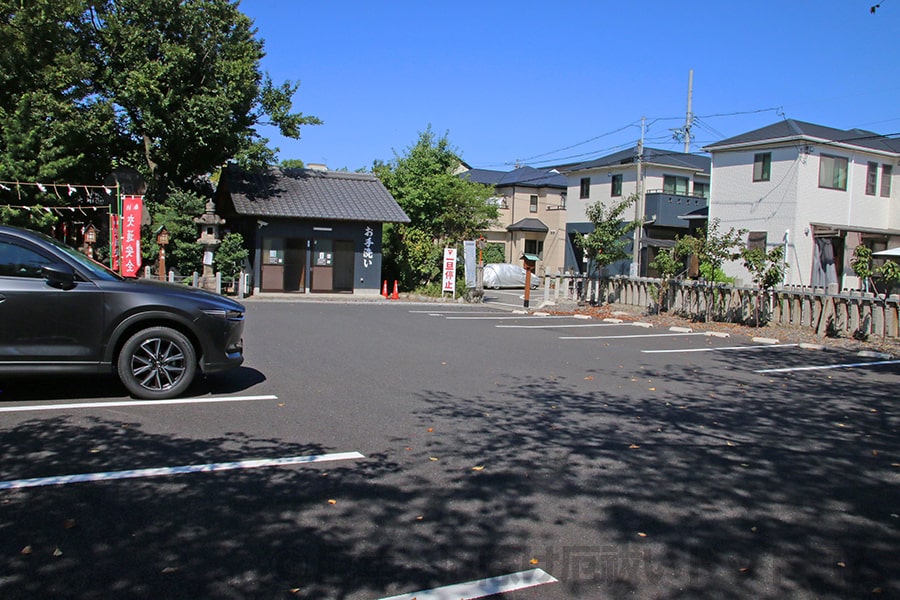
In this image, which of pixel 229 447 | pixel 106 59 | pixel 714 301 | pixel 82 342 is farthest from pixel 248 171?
pixel 229 447

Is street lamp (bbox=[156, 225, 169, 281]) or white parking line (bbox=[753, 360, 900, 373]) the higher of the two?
street lamp (bbox=[156, 225, 169, 281])

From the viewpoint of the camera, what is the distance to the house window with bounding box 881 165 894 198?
29812 mm

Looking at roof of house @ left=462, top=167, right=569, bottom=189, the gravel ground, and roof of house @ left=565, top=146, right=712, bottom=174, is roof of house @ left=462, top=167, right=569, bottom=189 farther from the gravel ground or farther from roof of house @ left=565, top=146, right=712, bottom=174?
the gravel ground

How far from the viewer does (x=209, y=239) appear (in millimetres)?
28188

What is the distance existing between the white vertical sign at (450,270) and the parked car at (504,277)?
10.3m

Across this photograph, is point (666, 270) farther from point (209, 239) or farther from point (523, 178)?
point (523, 178)

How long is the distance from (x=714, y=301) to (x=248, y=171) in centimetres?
1842

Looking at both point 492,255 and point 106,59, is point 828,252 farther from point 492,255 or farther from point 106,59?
point 106,59

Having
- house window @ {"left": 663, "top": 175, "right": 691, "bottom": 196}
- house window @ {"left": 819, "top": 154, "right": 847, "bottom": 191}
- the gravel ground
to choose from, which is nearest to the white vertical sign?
the gravel ground

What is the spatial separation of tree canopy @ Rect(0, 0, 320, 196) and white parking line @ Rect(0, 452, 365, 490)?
20.9 m

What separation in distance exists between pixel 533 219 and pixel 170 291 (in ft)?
126

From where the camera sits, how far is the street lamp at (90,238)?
24391mm

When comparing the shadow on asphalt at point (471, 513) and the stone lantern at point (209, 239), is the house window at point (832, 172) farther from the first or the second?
the shadow on asphalt at point (471, 513)

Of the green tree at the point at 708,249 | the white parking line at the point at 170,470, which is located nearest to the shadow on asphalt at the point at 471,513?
the white parking line at the point at 170,470
